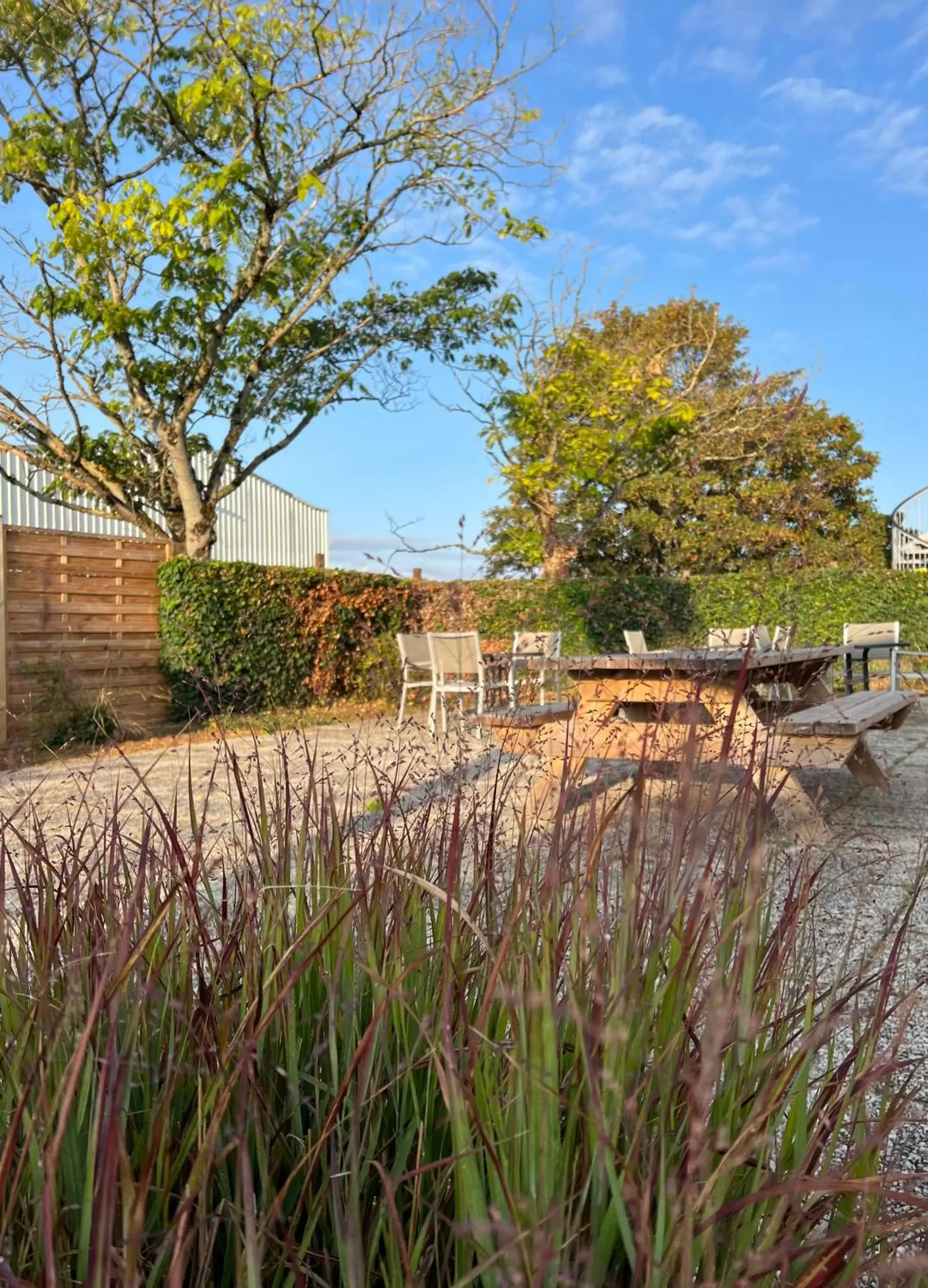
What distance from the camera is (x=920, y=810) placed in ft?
13.9

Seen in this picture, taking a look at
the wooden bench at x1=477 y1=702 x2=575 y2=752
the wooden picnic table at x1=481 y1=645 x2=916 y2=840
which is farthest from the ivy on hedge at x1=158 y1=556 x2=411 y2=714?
the wooden picnic table at x1=481 y1=645 x2=916 y2=840

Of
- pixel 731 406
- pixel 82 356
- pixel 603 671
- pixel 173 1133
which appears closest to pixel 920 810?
pixel 603 671

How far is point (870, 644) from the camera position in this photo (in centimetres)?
787

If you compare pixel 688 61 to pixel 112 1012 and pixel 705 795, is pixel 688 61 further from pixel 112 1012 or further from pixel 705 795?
pixel 112 1012

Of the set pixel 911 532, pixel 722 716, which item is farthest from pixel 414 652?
pixel 911 532

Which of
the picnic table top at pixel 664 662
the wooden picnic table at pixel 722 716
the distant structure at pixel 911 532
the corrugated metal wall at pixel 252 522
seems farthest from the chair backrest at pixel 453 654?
the distant structure at pixel 911 532

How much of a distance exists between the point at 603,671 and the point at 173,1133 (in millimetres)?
3621

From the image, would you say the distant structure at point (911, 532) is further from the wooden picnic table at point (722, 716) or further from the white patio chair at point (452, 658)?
the wooden picnic table at point (722, 716)

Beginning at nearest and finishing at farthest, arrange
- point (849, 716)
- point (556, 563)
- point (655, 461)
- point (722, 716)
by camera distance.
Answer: point (722, 716) → point (849, 716) → point (556, 563) → point (655, 461)

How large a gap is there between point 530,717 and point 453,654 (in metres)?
4.12

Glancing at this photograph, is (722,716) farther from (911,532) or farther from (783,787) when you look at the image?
(911,532)

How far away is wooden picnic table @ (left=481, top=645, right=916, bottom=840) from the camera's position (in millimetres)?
1858

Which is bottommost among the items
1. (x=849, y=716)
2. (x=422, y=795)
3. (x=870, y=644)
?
(x=422, y=795)

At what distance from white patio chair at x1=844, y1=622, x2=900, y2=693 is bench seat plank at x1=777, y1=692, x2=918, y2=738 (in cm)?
283
